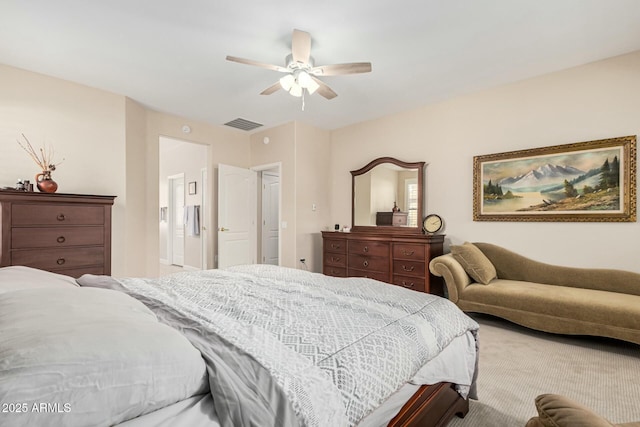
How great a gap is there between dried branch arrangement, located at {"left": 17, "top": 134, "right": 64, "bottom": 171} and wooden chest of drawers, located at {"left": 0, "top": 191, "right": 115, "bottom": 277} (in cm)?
51

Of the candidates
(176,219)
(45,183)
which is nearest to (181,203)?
(176,219)

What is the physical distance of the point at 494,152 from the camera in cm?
380

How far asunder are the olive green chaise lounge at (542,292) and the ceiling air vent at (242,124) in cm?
370

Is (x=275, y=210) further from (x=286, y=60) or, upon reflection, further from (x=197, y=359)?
(x=197, y=359)

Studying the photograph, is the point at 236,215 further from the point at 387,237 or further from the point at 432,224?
the point at 432,224

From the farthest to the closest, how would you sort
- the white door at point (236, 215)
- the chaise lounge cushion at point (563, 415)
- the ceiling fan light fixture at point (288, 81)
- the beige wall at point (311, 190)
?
the white door at point (236, 215)
the beige wall at point (311, 190)
the ceiling fan light fixture at point (288, 81)
the chaise lounge cushion at point (563, 415)

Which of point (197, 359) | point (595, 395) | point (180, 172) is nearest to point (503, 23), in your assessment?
point (595, 395)

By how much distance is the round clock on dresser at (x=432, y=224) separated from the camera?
4.16 meters

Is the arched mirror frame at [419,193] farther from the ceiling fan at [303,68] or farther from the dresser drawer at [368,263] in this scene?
the ceiling fan at [303,68]

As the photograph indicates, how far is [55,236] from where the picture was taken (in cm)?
302

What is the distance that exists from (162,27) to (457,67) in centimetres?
291

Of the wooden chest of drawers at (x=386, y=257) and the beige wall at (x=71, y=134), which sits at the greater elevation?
the beige wall at (x=71, y=134)

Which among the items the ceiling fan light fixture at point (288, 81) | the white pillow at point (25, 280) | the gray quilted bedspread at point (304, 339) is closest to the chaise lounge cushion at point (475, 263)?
the gray quilted bedspread at point (304, 339)

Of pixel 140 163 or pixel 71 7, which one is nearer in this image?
pixel 71 7
